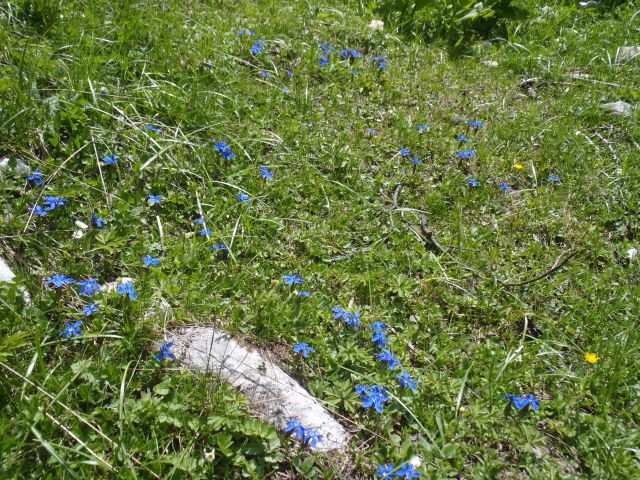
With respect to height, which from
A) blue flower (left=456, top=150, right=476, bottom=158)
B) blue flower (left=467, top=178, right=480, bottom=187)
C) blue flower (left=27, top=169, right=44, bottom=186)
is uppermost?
blue flower (left=456, top=150, right=476, bottom=158)

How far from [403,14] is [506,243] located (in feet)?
11.0

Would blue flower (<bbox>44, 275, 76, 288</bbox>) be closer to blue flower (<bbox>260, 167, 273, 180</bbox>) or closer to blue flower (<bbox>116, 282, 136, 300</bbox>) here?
blue flower (<bbox>116, 282, 136, 300</bbox>)

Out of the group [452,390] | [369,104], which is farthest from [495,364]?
[369,104]

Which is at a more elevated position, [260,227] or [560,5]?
[560,5]

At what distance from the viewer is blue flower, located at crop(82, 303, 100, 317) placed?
247cm

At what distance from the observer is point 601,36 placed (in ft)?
20.4

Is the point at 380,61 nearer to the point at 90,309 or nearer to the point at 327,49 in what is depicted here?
the point at 327,49

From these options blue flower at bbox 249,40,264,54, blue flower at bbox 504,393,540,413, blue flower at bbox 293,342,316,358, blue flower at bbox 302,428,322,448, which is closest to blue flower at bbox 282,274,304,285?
blue flower at bbox 293,342,316,358

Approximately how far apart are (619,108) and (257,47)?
3.33 meters

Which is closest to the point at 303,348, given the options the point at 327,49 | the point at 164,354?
the point at 164,354

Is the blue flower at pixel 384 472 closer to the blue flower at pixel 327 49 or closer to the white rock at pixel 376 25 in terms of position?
the blue flower at pixel 327 49

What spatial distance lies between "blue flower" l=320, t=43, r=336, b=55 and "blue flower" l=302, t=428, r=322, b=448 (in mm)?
3688

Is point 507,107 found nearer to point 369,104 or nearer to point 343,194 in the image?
point 369,104

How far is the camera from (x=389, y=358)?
260 cm
